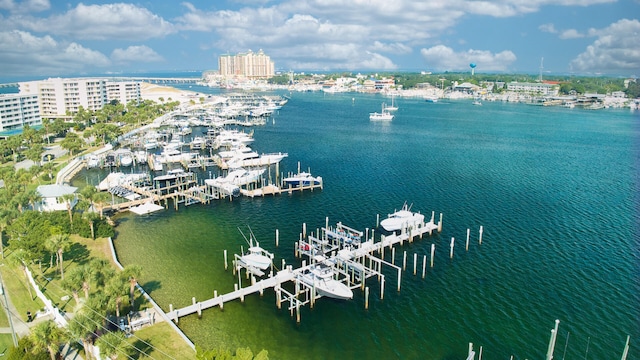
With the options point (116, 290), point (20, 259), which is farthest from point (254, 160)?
point (116, 290)

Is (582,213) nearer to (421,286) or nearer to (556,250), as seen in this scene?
(556,250)

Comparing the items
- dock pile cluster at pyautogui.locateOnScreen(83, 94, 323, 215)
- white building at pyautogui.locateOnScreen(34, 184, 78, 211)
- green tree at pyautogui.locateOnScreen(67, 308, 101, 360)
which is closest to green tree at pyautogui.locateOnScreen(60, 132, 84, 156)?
dock pile cluster at pyautogui.locateOnScreen(83, 94, 323, 215)

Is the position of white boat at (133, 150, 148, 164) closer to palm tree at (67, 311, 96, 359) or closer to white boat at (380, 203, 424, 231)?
white boat at (380, 203, 424, 231)

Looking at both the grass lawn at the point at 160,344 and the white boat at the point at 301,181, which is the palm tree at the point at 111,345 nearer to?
the grass lawn at the point at 160,344

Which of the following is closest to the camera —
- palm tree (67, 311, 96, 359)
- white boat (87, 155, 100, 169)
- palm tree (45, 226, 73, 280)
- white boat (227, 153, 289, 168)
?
palm tree (67, 311, 96, 359)

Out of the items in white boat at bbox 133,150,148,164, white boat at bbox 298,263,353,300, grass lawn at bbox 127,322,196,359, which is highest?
white boat at bbox 133,150,148,164

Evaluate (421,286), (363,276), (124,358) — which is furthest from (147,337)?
(421,286)

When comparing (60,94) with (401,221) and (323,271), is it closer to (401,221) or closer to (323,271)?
(401,221)
